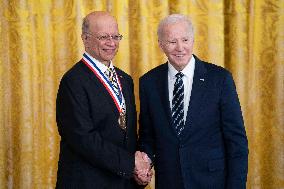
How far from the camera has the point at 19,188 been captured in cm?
355

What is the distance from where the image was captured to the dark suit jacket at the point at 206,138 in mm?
2176

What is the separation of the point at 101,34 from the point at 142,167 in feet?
2.42

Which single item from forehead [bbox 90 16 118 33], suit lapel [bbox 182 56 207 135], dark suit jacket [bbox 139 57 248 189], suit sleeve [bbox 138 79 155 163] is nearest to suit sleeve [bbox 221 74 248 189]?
dark suit jacket [bbox 139 57 248 189]

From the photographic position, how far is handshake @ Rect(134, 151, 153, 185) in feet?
7.73

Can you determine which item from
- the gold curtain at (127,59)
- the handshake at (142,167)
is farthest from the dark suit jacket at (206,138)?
the gold curtain at (127,59)

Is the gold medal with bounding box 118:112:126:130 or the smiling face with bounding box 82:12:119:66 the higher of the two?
the smiling face with bounding box 82:12:119:66

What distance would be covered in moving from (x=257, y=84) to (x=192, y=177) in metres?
1.63

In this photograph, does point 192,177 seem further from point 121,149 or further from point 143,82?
point 143,82

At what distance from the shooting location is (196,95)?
220cm

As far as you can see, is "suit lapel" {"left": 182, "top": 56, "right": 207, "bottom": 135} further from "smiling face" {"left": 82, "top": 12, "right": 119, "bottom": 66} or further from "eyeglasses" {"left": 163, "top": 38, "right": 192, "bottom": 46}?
"smiling face" {"left": 82, "top": 12, "right": 119, "bottom": 66}

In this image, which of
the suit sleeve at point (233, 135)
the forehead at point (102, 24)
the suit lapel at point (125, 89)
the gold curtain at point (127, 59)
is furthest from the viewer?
the gold curtain at point (127, 59)

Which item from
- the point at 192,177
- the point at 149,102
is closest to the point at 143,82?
the point at 149,102

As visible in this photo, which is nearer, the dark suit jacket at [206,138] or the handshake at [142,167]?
the dark suit jacket at [206,138]

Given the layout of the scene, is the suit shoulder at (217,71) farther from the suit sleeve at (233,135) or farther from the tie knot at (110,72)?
the tie knot at (110,72)
